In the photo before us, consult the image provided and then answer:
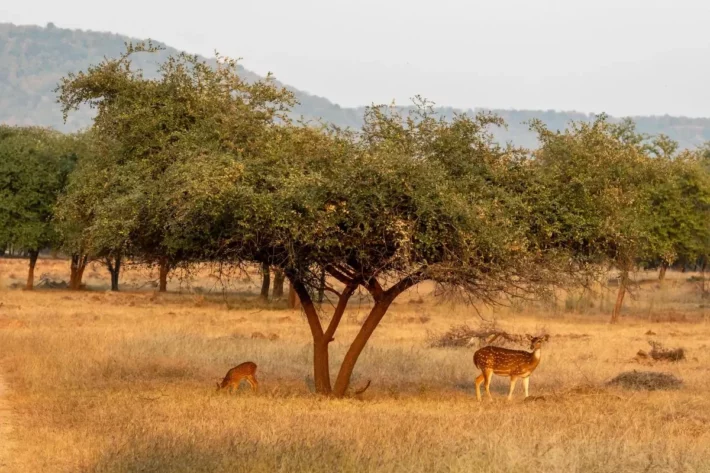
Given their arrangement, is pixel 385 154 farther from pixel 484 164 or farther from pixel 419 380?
pixel 419 380

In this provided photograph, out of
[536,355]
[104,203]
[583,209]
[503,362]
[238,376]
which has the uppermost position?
[583,209]

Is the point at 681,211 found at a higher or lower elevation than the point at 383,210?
higher

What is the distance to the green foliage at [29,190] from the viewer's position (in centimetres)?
5622

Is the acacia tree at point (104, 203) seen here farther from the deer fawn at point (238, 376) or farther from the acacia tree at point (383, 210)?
the deer fawn at point (238, 376)

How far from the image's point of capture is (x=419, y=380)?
77.0ft

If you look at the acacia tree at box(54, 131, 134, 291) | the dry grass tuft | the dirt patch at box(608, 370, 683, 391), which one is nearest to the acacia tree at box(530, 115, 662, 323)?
the dirt patch at box(608, 370, 683, 391)

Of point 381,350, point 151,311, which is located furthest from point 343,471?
Result: point 151,311

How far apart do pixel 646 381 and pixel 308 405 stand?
29.9 feet

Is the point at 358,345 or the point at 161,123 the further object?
the point at 358,345

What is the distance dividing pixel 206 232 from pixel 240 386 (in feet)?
14.7

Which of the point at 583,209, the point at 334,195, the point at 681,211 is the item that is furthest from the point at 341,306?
the point at 681,211

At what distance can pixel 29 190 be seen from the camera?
56.4 m

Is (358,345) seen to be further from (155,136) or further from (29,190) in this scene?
(29,190)

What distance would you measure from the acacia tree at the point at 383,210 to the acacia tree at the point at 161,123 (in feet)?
2.41
